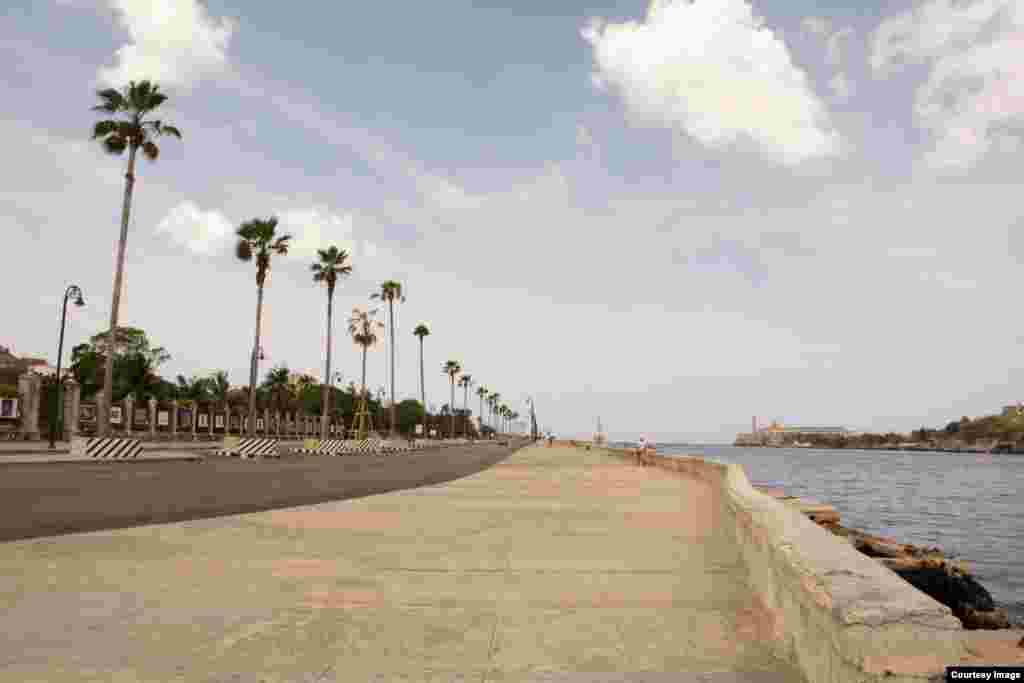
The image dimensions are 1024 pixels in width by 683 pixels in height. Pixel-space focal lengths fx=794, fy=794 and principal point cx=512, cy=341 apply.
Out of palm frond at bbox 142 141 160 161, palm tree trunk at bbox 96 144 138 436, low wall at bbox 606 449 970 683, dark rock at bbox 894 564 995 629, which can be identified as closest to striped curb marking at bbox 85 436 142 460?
palm tree trunk at bbox 96 144 138 436

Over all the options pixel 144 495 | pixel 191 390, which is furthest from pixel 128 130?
pixel 191 390

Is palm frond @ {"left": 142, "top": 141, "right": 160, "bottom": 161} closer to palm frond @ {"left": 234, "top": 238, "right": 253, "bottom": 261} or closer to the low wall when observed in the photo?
palm frond @ {"left": 234, "top": 238, "right": 253, "bottom": 261}

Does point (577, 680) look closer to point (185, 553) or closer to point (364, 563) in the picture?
point (364, 563)

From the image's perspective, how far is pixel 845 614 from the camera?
10.5 feet

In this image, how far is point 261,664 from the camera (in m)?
4.39

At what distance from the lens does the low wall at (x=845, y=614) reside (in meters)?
2.79

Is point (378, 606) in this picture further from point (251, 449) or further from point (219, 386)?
point (219, 386)

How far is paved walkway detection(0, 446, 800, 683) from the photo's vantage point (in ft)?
14.4

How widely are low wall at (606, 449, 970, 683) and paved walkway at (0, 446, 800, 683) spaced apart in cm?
33

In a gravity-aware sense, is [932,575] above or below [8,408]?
A: below

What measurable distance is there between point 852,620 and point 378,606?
12.2ft

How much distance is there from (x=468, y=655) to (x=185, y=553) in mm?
4695

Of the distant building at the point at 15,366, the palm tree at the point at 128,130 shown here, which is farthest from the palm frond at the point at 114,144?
the distant building at the point at 15,366

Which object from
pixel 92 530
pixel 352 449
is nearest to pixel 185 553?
pixel 92 530
